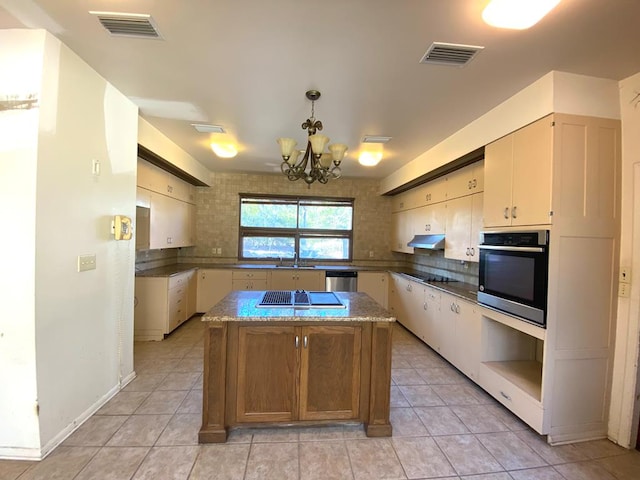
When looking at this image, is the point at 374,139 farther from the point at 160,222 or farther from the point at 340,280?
the point at 160,222

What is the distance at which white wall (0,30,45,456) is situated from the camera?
1733mm

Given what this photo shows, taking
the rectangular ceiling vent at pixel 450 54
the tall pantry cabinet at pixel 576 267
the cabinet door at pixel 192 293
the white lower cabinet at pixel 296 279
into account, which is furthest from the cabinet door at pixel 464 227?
the cabinet door at pixel 192 293

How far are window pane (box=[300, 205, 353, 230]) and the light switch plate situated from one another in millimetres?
3699

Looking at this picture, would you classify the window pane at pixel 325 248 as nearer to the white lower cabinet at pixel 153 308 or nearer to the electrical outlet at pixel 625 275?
the white lower cabinet at pixel 153 308

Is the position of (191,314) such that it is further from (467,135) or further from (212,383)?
(467,135)

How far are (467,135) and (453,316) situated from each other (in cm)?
187

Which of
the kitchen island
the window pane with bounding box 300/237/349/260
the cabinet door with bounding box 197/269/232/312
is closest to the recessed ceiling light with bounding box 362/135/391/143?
the kitchen island

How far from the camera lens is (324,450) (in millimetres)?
1923

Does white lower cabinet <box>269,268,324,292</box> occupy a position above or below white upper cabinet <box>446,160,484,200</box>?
below

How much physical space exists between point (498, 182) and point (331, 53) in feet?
5.69

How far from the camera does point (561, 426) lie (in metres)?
2.05

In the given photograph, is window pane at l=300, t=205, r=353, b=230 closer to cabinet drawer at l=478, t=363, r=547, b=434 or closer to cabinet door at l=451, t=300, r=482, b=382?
cabinet door at l=451, t=300, r=482, b=382

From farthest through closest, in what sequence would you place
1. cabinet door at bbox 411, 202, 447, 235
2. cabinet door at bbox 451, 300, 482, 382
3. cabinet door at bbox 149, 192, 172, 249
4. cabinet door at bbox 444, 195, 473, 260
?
cabinet door at bbox 411, 202, 447, 235 → cabinet door at bbox 149, 192, 172, 249 → cabinet door at bbox 444, 195, 473, 260 → cabinet door at bbox 451, 300, 482, 382

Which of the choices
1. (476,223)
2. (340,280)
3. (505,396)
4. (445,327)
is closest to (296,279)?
(340,280)
